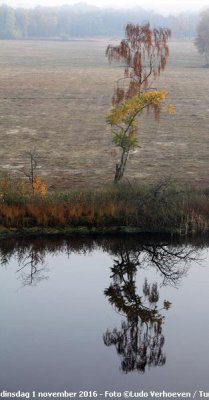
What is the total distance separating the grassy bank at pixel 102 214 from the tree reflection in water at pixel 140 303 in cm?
186

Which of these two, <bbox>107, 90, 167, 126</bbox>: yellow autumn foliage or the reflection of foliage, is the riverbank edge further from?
<bbox>107, 90, 167, 126</bbox>: yellow autumn foliage

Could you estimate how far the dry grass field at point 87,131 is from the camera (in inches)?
1601

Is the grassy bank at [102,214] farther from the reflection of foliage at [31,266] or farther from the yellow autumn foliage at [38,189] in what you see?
the reflection of foliage at [31,266]

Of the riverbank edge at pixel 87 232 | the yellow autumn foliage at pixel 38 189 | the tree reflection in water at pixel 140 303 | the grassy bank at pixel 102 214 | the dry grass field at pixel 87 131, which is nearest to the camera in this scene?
the tree reflection in water at pixel 140 303

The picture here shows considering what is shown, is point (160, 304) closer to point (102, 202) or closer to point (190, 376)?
point (190, 376)

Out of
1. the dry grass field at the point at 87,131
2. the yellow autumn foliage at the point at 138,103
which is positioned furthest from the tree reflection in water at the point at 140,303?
the dry grass field at the point at 87,131

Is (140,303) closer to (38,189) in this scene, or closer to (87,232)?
(87,232)

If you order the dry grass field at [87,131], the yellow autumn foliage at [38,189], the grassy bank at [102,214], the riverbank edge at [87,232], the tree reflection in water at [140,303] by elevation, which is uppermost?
the dry grass field at [87,131]

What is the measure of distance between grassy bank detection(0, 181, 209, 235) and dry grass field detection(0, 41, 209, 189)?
18.9ft

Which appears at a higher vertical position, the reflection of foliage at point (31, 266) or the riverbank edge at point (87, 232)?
the riverbank edge at point (87, 232)

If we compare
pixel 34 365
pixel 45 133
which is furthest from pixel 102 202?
pixel 45 133

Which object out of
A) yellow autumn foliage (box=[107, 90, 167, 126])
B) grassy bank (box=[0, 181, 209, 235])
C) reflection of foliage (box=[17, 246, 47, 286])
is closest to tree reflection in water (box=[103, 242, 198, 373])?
grassy bank (box=[0, 181, 209, 235])

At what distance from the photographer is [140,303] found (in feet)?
78.5

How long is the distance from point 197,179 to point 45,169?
427 inches
